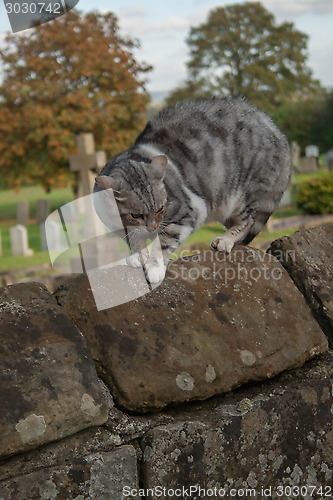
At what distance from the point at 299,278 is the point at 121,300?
2.75 ft

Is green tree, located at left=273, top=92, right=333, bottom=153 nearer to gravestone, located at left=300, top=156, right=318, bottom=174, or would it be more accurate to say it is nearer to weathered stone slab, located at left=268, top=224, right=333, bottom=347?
gravestone, located at left=300, top=156, right=318, bottom=174

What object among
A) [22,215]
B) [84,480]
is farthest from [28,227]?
[84,480]

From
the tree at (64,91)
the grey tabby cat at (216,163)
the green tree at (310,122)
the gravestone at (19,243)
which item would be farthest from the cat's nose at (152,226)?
the green tree at (310,122)

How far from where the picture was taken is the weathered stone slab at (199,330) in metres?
1.73

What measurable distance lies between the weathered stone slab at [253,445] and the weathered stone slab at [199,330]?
9cm

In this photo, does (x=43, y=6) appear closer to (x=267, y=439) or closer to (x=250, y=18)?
(x=267, y=439)

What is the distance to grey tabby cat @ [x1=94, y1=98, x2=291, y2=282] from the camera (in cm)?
271

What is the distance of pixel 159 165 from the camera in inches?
98.5

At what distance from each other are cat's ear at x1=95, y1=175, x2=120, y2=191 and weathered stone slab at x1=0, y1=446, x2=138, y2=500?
4.16ft

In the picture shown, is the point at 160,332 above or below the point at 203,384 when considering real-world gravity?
above

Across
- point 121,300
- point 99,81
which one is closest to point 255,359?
point 121,300

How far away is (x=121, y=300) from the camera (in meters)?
1.85

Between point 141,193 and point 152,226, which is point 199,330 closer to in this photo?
point 152,226

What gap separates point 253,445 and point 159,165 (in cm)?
136
